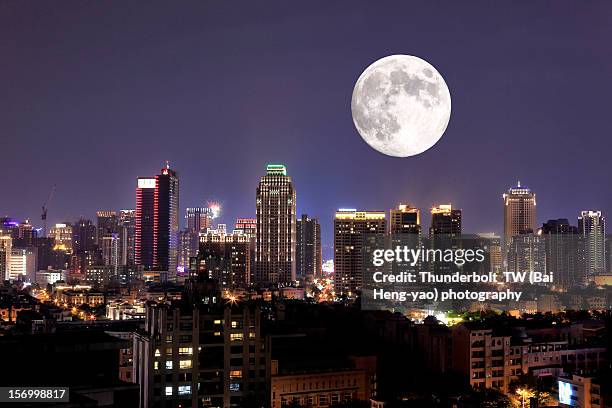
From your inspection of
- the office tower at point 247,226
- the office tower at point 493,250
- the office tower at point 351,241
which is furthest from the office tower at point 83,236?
the office tower at point 493,250

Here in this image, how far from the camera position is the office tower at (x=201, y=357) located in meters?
13.1

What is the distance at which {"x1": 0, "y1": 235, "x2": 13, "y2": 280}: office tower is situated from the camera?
58.0 m

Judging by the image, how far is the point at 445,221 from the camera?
4681 centimetres

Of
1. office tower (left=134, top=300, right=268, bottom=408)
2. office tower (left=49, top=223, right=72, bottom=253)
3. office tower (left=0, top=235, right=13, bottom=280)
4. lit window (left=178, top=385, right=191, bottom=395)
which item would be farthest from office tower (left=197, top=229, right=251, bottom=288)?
lit window (left=178, top=385, right=191, bottom=395)

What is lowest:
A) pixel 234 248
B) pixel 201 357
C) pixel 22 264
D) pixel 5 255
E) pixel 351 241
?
pixel 201 357

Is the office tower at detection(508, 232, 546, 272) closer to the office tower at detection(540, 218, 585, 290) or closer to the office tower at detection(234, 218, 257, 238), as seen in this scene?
the office tower at detection(540, 218, 585, 290)

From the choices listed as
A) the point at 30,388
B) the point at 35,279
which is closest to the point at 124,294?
the point at 35,279

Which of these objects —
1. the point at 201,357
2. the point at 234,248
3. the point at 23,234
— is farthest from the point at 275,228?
the point at 201,357

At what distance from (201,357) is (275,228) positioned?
126 ft

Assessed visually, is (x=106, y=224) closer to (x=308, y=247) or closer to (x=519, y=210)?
(x=308, y=247)

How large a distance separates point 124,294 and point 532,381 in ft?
91.1

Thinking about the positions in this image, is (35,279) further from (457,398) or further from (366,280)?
(457,398)

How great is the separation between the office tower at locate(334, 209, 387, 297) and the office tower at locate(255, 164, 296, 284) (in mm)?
7237

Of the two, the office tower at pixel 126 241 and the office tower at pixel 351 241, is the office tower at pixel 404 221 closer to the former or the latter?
the office tower at pixel 351 241
